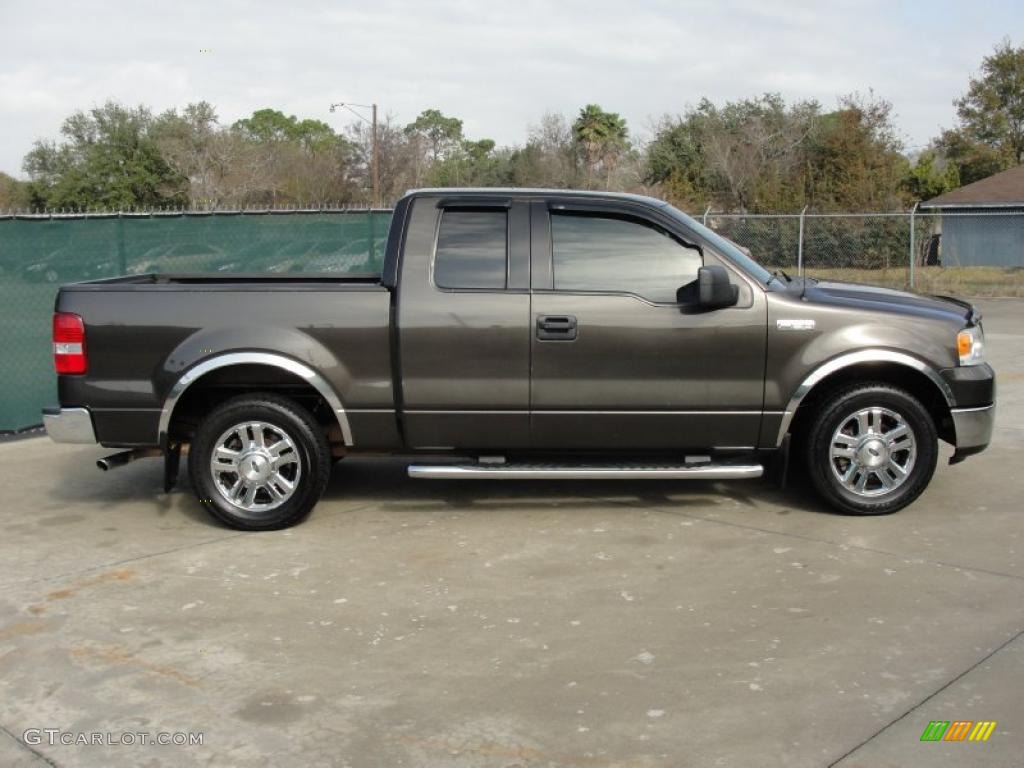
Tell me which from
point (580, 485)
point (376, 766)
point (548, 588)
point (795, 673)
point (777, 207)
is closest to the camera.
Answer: point (376, 766)

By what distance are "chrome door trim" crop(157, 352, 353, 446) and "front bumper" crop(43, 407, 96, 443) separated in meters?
0.43

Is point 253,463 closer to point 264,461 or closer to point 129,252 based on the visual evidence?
point 264,461

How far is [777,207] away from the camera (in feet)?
115

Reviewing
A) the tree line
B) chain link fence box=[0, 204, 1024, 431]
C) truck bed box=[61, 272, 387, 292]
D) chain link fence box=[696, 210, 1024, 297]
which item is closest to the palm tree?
the tree line

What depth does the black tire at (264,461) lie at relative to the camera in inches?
262

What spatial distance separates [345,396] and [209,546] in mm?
1147

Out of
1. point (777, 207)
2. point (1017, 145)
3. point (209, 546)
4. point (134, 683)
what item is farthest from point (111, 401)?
point (1017, 145)

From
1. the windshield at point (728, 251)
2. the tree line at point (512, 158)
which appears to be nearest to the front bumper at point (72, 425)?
the windshield at point (728, 251)

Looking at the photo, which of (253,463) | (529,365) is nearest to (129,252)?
(253,463)

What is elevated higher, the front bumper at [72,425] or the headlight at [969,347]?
the headlight at [969,347]

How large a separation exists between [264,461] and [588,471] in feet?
6.25

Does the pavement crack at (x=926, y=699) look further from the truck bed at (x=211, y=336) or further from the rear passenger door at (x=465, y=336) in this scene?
the truck bed at (x=211, y=336)

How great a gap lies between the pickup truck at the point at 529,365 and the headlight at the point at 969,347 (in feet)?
0.09

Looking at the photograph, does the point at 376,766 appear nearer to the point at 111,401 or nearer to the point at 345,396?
the point at 345,396
